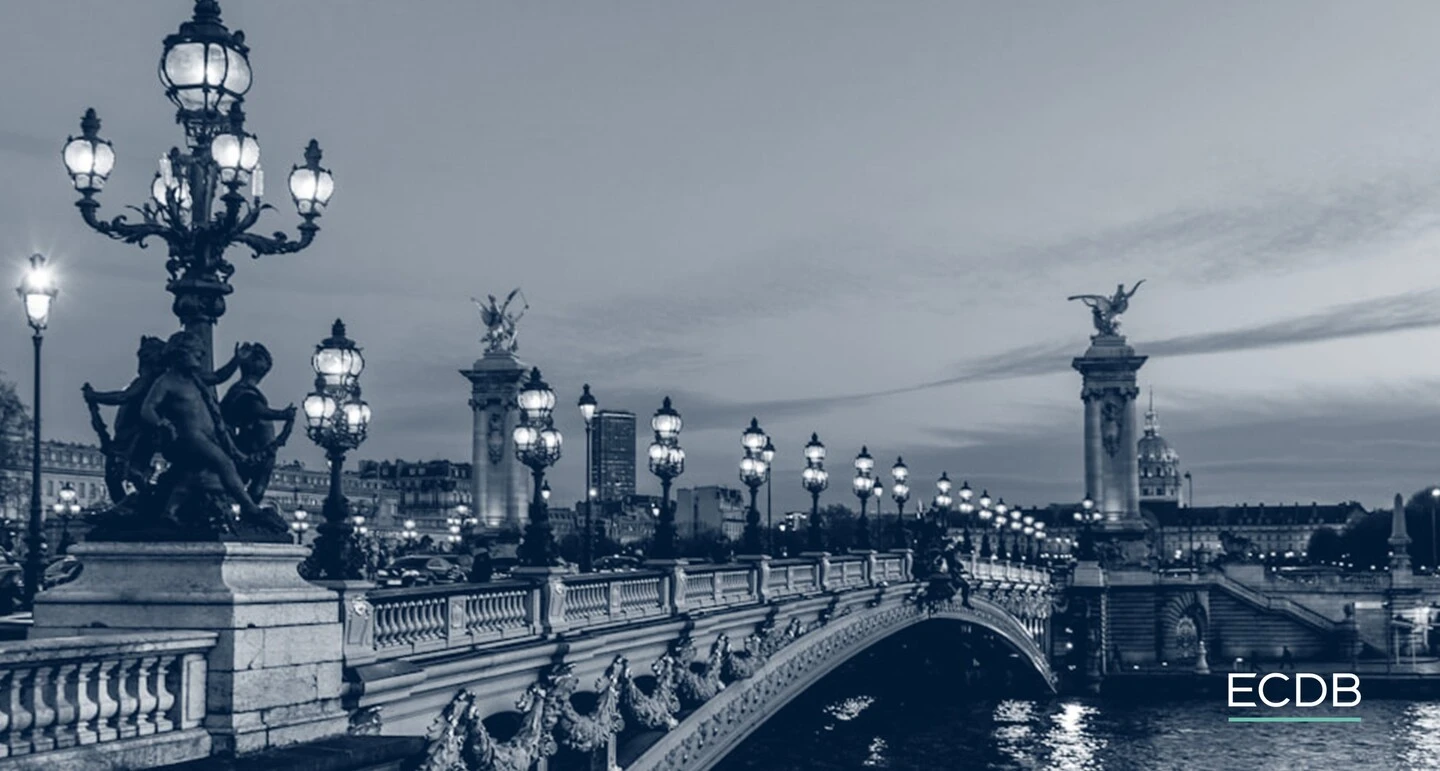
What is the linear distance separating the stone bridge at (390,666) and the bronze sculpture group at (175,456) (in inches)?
9.6

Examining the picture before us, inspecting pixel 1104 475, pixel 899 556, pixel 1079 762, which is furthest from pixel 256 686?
pixel 1104 475

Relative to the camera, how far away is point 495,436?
120 m

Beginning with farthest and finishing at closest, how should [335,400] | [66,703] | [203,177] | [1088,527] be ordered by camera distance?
[1088,527]
[335,400]
[203,177]
[66,703]

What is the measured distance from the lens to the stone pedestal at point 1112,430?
121 metres

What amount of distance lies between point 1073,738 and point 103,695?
210 ft

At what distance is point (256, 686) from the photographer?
13.5 meters

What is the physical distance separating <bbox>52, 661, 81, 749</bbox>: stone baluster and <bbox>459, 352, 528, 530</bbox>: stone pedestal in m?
106

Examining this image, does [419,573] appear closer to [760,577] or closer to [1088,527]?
[760,577]

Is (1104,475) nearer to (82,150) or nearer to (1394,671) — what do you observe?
(1394,671)

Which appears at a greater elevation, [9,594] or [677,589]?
[9,594]

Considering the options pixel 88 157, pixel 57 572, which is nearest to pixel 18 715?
pixel 88 157

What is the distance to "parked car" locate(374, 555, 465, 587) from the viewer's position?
35.2 metres

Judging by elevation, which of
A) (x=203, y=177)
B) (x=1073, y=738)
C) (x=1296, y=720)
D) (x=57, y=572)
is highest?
(x=203, y=177)

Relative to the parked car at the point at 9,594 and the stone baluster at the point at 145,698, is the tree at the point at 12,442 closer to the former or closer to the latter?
the parked car at the point at 9,594
